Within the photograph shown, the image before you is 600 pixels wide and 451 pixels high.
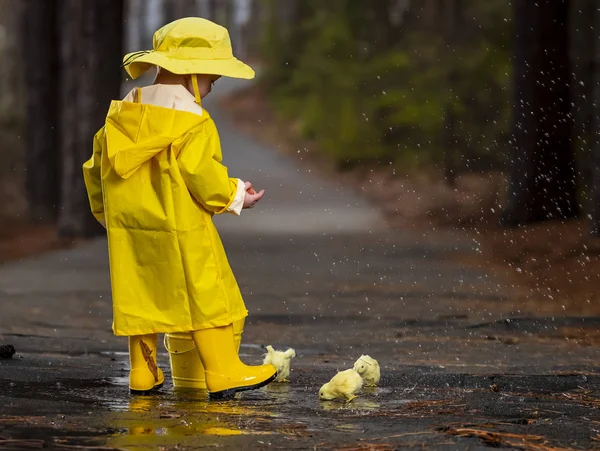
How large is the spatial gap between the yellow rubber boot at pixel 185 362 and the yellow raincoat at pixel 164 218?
1.17 ft

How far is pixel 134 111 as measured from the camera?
6562mm

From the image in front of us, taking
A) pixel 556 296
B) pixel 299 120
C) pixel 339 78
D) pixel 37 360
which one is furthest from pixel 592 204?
pixel 299 120

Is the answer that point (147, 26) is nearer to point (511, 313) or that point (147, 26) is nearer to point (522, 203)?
point (522, 203)

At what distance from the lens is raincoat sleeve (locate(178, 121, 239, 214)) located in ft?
21.2

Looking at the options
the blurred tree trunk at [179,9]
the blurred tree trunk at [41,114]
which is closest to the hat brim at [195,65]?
the blurred tree trunk at [41,114]

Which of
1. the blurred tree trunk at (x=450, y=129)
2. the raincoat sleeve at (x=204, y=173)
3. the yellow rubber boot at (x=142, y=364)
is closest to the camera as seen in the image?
the raincoat sleeve at (x=204, y=173)

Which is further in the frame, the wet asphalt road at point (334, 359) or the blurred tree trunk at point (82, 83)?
the blurred tree trunk at point (82, 83)

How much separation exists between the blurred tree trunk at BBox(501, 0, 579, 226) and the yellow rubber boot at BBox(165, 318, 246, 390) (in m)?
13.2

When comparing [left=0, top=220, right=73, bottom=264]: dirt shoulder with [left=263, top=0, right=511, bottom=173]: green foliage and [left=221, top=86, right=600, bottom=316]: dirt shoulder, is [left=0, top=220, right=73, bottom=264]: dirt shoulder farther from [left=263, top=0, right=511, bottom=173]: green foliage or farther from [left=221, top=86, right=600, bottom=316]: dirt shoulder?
[left=263, top=0, right=511, bottom=173]: green foliage

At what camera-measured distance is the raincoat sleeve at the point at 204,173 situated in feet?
21.2

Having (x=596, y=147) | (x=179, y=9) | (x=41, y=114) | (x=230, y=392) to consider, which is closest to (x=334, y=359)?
(x=230, y=392)

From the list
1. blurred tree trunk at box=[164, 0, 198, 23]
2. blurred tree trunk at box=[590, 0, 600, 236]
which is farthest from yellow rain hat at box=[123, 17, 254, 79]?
blurred tree trunk at box=[164, 0, 198, 23]

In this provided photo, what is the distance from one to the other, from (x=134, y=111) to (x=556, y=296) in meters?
7.09

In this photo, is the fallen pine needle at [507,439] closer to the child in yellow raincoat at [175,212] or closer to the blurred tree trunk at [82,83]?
the child in yellow raincoat at [175,212]
